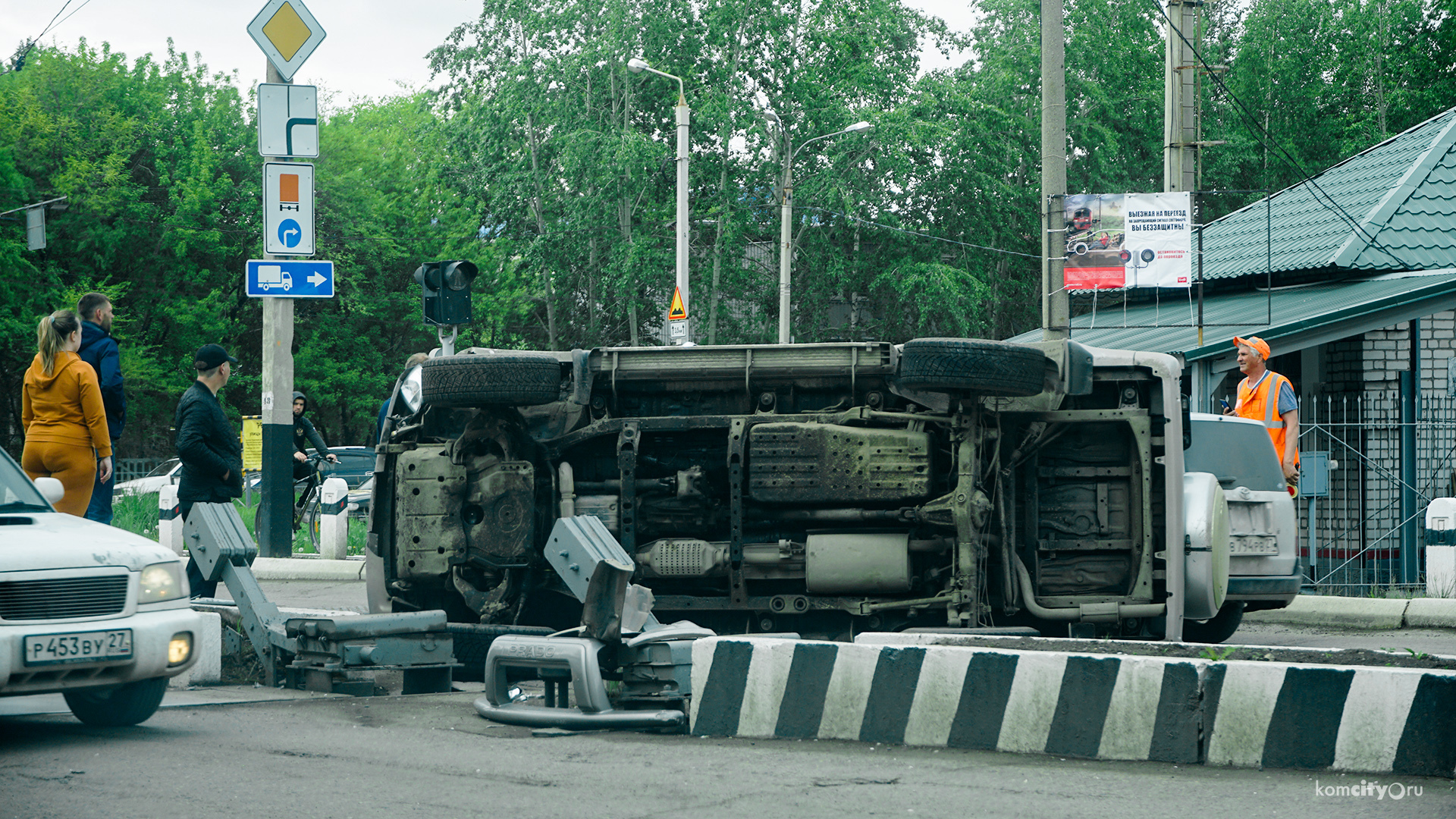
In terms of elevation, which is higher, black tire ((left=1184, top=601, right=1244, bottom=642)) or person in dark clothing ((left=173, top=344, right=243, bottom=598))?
person in dark clothing ((left=173, top=344, right=243, bottom=598))

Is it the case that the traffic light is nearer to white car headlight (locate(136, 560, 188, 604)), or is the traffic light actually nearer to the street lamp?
white car headlight (locate(136, 560, 188, 604))

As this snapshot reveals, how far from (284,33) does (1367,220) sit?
12561 mm

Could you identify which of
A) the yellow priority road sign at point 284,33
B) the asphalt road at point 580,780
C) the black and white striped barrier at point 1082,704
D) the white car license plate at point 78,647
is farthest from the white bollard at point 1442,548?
the yellow priority road sign at point 284,33

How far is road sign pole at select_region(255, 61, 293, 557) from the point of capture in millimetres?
13828

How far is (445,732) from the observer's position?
607 cm

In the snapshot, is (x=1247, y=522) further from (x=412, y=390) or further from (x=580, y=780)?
(x=580, y=780)

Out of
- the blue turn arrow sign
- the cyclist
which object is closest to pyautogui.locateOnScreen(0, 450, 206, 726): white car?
the blue turn arrow sign

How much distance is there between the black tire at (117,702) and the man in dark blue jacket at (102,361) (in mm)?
3645

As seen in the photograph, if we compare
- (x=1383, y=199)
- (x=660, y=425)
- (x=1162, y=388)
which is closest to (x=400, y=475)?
(x=660, y=425)

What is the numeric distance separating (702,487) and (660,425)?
0.37 metres

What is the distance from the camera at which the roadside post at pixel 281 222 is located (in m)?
13.4

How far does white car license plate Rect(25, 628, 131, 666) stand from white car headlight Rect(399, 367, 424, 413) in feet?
8.68

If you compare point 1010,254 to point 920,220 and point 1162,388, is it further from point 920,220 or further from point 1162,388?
point 1162,388

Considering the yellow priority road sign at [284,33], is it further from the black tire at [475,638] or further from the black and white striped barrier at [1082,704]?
the black and white striped barrier at [1082,704]
